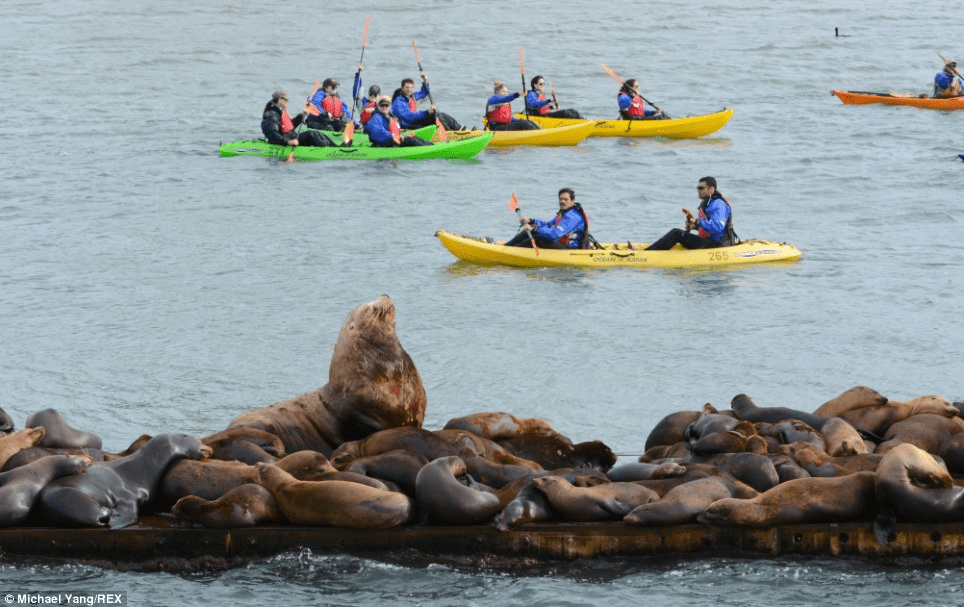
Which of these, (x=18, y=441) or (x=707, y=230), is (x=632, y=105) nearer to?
(x=707, y=230)

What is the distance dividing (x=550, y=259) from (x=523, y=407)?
616 cm

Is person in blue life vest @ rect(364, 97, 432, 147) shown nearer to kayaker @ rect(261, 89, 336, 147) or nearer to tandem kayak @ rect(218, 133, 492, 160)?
tandem kayak @ rect(218, 133, 492, 160)

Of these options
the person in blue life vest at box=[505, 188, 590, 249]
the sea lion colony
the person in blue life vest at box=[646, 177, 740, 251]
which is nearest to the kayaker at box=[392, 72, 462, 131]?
the person in blue life vest at box=[505, 188, 590, 249]

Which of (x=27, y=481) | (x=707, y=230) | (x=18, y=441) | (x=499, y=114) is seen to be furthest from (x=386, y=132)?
(x=27, y=481)

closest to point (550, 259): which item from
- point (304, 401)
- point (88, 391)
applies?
point (88, 391)

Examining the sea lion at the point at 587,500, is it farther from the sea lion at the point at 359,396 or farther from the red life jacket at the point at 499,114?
the red life jacket at the point at 499,114

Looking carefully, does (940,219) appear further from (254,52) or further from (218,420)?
(254,52)

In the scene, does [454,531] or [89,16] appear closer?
[454,531]

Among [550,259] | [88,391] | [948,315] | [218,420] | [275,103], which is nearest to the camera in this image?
[218,420]

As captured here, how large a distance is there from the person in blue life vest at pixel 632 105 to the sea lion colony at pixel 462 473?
21.8 m

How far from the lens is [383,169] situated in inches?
1123

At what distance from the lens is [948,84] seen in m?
34.1

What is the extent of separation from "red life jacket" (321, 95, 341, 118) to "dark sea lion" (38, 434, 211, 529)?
21350 mm

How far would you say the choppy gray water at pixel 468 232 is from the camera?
43.9 feet
